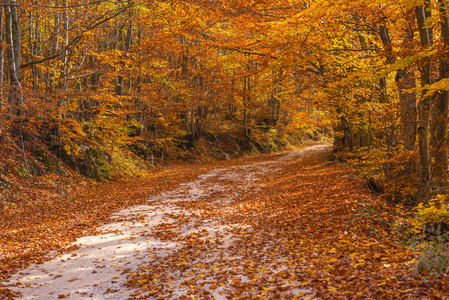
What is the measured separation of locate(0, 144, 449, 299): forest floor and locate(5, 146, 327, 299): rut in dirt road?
21 mm

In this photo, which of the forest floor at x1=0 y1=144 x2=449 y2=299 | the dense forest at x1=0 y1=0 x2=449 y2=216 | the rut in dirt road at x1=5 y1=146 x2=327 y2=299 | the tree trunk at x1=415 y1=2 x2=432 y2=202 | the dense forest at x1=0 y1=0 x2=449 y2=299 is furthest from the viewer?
the dense forest at x1=0 y1=0 x2=449 y2=216

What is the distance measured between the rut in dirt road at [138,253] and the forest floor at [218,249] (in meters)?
0.02

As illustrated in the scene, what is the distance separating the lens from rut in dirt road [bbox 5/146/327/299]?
4.44 metres

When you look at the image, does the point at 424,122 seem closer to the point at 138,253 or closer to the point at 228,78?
the point at 138,253

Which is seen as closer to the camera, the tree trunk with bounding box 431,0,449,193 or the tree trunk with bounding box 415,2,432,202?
the tree trunk with bounding box 431,0,449,193

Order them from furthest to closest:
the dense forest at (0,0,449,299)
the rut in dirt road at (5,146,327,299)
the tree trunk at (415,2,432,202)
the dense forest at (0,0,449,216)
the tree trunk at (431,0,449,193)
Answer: the dense forest at (0,0,449,216) → the dense forest at (0,0,449,299) → the tree trunk at (415,2,432,202) → the tree trunk at (431,0,449,193) → the rut in dirt road at (5,146,327,299)

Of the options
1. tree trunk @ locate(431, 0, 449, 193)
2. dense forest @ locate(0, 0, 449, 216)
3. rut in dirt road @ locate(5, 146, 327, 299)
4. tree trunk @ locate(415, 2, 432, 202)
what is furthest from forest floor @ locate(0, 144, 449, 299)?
dense forest @ locate(0, 0, 449, 216)

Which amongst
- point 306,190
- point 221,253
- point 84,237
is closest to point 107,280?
point 221,253

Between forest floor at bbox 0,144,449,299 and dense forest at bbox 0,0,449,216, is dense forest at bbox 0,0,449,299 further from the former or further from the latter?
forest floor at bbox 0,144,449,299

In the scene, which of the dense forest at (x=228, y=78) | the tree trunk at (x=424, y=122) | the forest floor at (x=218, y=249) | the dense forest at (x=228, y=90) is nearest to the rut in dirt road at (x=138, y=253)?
the forest floor at (x=218, y=249)

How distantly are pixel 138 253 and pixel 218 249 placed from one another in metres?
1.55

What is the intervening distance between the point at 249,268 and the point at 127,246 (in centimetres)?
282

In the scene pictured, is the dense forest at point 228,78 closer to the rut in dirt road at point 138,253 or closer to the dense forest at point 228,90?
the dense forest at point 228,90

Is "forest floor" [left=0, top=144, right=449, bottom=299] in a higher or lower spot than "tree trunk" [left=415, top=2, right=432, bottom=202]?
lower
